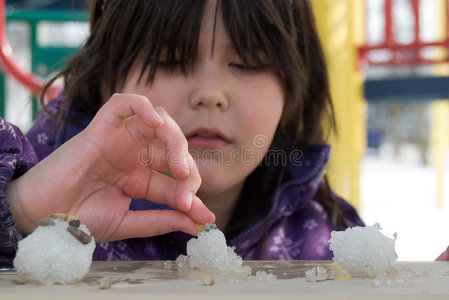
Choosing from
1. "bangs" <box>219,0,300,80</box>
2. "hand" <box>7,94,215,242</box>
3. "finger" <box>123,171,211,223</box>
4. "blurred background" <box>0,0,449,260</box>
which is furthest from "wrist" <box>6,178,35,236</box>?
"blurred background" <box>0,0,449,260</box>

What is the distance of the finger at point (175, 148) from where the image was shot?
505 millimetres

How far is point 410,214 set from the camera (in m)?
2.53

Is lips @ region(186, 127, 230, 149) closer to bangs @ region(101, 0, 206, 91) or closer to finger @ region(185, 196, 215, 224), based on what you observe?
bangs @ region(101, 0, 206, 91)

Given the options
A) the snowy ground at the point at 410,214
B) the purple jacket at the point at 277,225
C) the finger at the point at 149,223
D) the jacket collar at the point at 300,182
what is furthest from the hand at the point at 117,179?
the snowy ground at the point at 410,214

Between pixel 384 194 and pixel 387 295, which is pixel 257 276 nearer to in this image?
pixel 387 295

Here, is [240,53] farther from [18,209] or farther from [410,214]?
[410,214]

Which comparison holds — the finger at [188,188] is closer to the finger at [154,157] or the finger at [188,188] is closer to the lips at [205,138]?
the finger at [154,157]

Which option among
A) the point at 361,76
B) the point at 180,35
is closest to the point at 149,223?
the point at 180,35

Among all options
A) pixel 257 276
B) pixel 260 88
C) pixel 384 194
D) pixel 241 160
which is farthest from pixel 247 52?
pixel 384 194

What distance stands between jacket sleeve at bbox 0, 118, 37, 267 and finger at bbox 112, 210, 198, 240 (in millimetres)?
107

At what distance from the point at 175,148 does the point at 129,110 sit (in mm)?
65

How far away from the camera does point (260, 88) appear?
32.3 inches

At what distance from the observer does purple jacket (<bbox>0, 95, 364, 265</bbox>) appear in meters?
0.85

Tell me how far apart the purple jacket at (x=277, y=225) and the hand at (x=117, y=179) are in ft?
0.77
